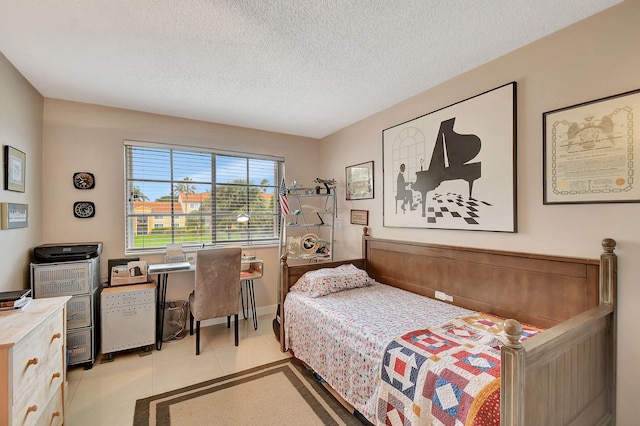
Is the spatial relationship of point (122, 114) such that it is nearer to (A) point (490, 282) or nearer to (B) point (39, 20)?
(B) point (39, 20)

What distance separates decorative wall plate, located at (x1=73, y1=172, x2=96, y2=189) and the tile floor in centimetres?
172

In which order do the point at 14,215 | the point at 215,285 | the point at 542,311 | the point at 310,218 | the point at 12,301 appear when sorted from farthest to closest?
the point at 310,218 < the point at 215,285 < the point at 14,215 < the point at 542,311 < the point at 12,301

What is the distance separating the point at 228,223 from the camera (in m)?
3.77

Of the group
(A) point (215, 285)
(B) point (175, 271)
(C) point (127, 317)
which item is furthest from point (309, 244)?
(C) point (127, 317)

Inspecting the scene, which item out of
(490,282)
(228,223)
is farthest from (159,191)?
(490,282)

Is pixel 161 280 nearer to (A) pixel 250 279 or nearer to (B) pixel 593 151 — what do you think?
(A) pixel 250 279

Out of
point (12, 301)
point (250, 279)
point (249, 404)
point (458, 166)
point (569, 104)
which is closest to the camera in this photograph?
point (12, 301)

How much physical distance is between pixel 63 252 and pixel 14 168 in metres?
0.78

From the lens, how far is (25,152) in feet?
8.00

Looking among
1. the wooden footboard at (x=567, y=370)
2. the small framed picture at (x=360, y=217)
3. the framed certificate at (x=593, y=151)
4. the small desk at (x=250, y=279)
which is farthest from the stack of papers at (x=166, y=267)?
the framed certificate at (x=593, y=151)

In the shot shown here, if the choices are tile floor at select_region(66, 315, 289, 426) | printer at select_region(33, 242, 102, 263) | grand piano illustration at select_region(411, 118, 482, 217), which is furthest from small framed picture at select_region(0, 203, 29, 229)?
grand piano illustration at select_region(411, 118, 482, 217)

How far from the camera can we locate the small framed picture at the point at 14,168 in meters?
2.12

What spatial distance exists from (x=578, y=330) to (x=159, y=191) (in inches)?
150

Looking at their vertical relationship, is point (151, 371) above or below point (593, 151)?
below
